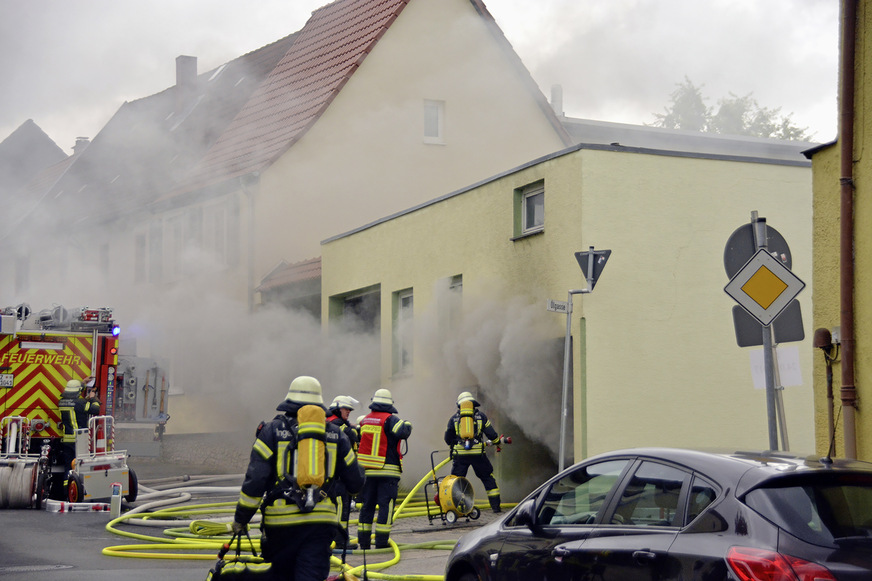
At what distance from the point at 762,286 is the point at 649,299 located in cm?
623

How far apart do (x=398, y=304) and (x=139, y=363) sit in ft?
13.7

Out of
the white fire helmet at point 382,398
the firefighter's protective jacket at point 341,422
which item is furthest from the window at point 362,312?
the firefighter's protective jacket at point 341,422

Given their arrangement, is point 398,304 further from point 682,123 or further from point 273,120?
point 682,123

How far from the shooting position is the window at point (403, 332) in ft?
61.4

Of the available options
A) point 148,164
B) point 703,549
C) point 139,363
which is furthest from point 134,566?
point 148,164

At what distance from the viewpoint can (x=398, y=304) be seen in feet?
62.4

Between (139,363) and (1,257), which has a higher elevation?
(1,257)

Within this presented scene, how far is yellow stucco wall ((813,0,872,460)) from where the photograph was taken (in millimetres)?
8867

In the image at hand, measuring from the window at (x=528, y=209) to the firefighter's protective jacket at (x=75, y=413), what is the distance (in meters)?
6.29

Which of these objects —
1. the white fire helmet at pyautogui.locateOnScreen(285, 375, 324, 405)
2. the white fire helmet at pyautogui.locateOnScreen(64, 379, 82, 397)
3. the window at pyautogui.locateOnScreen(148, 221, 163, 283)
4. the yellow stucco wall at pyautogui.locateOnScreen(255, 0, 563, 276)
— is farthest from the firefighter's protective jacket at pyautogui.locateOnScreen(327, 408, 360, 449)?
the window at pyautogui.locateOnScreen(148, 221, 163, 283)

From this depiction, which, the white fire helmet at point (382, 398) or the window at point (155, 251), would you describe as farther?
the window at point (155, 251)

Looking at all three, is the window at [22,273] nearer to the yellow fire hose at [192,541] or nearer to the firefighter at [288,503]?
the yellow fire hose at [192,541]

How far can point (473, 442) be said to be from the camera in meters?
13.8

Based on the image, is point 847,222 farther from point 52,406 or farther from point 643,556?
point 52,406
